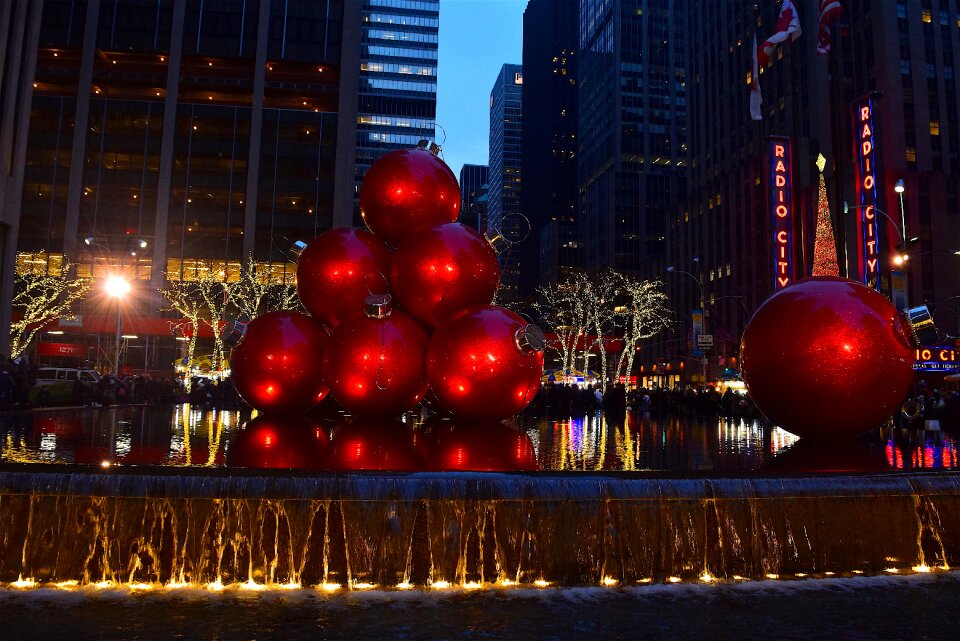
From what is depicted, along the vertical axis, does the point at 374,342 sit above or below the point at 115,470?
above

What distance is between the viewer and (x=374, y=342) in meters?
8.05

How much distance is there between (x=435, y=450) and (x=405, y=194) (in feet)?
11.4

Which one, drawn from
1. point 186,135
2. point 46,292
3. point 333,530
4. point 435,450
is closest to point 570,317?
point 186,135

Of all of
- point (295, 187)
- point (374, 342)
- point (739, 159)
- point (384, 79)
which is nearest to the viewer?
point (374, 342)

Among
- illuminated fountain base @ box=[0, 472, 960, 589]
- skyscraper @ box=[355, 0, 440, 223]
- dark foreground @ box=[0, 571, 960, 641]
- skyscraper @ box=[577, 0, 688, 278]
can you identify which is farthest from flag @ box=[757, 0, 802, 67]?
skyscraper @ box=[577, 0, 688, 278]

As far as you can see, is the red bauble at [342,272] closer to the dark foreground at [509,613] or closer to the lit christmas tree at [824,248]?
the dark foreground at [509,613]

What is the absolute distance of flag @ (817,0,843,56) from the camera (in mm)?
23141

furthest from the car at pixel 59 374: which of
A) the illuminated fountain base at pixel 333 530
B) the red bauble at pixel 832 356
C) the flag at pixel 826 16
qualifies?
the flag at pixel 826 16

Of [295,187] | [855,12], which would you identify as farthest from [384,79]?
[855,12]

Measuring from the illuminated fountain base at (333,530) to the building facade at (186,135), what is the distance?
46.4 metres

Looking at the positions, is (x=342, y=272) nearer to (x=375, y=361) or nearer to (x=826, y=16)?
(x=375, y=361)

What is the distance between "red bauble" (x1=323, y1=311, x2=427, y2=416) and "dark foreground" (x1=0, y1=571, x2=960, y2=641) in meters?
3.18

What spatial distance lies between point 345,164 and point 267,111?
24.6 ft

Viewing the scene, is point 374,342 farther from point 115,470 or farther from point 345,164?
point 345,164
